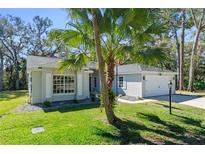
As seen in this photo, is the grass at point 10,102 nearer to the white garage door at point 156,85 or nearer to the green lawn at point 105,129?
the green lawn at point 105,129

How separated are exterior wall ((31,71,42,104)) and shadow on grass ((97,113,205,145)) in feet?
24.0

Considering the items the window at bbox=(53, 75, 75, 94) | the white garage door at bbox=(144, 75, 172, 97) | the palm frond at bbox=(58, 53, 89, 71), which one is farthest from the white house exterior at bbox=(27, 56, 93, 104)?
the white garage door at bbox=(144, 75, 172, 97)

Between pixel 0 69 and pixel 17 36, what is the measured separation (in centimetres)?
A: 643

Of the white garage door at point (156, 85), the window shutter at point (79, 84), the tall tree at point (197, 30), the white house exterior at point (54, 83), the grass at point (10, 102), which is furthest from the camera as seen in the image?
the tall tree at point (197, 30)

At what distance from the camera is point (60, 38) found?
28.9 ft

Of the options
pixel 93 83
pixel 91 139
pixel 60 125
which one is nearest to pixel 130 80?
pixel 93 83

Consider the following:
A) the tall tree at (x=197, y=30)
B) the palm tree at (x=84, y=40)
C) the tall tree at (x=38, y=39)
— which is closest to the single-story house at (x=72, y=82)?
the palm tree at (x=84, y=40)

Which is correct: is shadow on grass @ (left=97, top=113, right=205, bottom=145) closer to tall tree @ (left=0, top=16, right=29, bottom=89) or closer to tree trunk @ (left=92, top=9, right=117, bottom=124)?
tree trunk @ (left=92, top=9, right=117, bottom=124)

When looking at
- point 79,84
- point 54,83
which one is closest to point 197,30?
point 79,84

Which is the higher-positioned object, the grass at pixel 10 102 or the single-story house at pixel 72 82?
the single-story house at pixel 72 82

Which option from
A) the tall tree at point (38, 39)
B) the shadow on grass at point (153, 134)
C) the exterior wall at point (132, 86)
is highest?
the tall tree at point (38, 39)

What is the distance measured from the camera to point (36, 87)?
556 inches

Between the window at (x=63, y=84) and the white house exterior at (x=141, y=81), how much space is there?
5997mm

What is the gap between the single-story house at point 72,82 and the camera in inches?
554
